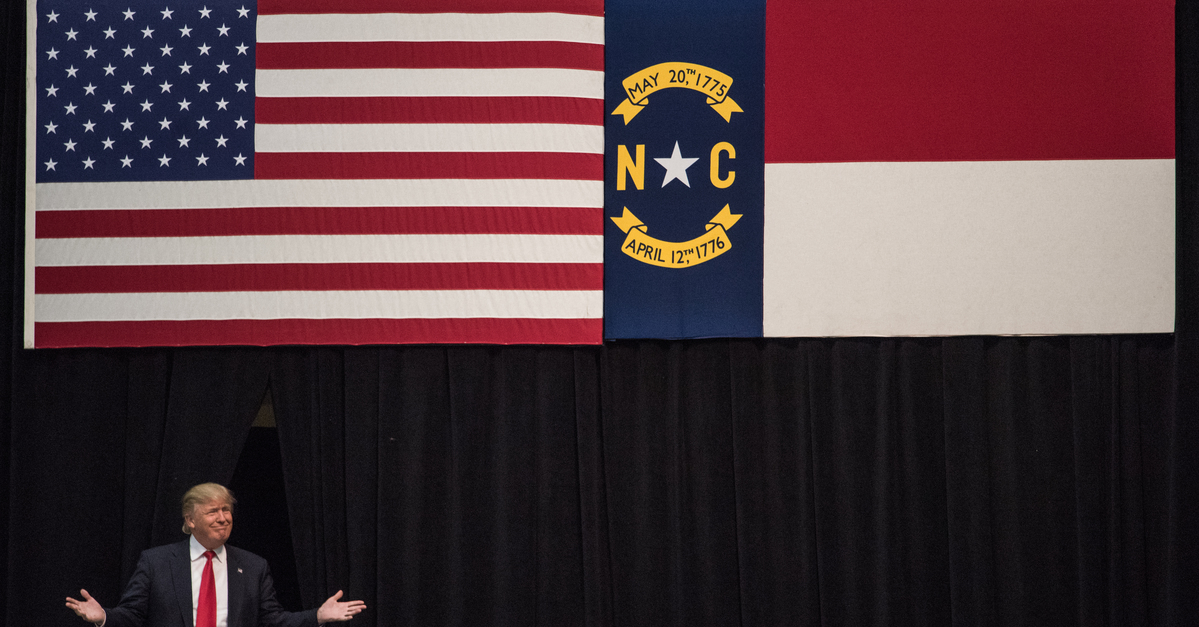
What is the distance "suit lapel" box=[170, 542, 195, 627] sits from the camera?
3.78 m

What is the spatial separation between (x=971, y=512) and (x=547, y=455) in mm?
2021

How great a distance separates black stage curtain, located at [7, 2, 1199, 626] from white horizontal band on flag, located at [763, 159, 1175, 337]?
0.14 metres

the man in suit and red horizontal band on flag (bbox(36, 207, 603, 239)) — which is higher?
red horizontal band on flag (bbox(36, 207, 603, 239))

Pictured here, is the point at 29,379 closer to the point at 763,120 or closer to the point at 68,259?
the point at 68,259

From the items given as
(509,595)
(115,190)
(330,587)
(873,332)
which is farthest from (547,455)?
(115,190)

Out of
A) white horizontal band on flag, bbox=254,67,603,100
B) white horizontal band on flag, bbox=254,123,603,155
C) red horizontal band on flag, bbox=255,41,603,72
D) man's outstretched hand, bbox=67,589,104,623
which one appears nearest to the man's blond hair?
man's outstretched hand, bbox=67,589,104,623

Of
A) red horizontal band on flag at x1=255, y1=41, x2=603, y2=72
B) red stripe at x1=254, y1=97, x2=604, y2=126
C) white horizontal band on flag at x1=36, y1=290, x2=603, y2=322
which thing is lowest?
white horizontal band on flag at x1=36, y1=290, x2=603, y2=322

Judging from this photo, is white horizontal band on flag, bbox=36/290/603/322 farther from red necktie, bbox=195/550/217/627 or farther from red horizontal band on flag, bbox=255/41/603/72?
red necktie, bbox=195/550/217/627

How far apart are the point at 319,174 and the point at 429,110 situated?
0.60 m

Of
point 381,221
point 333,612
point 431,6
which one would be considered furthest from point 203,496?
point 431,6

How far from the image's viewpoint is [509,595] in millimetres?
4590

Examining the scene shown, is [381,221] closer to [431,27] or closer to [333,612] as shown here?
[431,27]

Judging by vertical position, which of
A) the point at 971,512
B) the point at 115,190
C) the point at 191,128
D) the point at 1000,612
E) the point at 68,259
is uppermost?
the point at 191,128

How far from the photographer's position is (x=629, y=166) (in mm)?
4723
